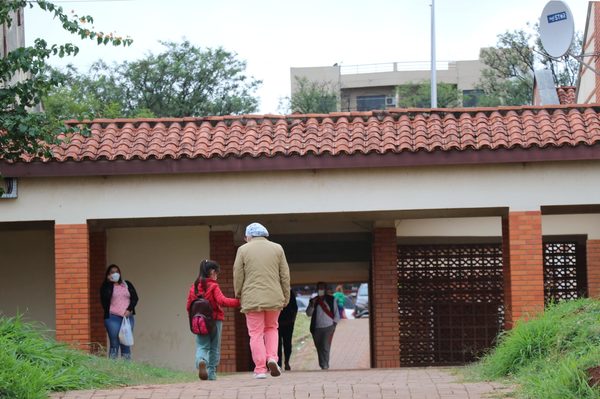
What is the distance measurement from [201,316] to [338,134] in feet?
18.0

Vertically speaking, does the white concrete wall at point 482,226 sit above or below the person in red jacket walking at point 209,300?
above

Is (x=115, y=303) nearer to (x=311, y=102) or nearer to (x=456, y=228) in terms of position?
(x=456, y=228)

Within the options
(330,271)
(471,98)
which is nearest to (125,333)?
(330,271)

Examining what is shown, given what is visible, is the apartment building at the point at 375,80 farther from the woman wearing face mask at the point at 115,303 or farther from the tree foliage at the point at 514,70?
the woman wearing face mask at the point at 115,303

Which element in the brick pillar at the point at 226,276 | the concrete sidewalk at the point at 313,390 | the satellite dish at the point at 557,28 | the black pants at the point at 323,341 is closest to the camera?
the concrete sidewalk at the point at 313,390

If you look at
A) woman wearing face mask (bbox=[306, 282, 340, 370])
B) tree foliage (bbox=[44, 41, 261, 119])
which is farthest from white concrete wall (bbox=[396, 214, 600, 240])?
tree foliage (bbox=[44, 41, 261, 119])

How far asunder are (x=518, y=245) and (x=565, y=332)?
5.21 metres

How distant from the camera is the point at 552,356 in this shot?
36.3 feet

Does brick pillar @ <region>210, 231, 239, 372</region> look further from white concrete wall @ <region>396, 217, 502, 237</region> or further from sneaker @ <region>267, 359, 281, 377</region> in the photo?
sneaker @ <region>267, 359, 281, 377</region>

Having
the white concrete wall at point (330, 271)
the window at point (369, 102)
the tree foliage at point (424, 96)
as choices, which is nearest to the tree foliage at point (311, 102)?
the tree foliage at point (424, 96)

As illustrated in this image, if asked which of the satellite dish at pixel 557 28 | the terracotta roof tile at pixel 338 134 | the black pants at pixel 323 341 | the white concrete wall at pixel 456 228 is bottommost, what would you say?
the black pants at pixel 323 341

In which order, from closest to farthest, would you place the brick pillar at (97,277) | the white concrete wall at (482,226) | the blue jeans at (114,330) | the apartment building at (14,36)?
the blue jeans at (114,330), the brick pillar at (97,277), the white concrete wall at (482,226), the apartment building at (14,36)

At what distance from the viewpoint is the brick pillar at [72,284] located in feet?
54.8

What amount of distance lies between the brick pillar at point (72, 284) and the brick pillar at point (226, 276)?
3.23m
